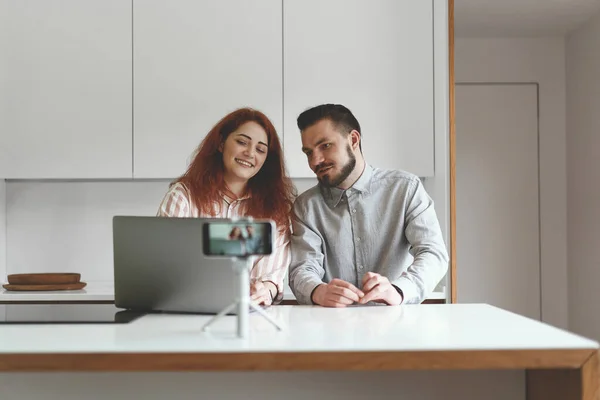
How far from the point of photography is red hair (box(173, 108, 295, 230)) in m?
2.29

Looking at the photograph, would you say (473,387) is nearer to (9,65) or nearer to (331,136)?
(331,136)

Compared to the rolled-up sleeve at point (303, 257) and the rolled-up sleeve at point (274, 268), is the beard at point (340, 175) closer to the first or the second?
the rolled-up sleeve at point (303, 257)

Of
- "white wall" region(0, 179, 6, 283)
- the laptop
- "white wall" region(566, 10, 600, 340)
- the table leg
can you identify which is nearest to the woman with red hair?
the laptop

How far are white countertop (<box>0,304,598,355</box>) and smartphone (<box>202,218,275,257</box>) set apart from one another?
0.16 m

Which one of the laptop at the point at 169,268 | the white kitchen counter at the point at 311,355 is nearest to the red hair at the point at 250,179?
the laptop at the point at 169,268

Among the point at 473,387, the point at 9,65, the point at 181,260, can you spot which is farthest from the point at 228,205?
the point at 9,65

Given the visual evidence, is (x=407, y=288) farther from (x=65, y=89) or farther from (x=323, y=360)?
(x=65, y=89)

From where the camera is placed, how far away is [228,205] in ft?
7.56

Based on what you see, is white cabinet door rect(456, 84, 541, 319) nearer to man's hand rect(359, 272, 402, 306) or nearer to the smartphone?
man's hand rect(359, 272, 402, 306)

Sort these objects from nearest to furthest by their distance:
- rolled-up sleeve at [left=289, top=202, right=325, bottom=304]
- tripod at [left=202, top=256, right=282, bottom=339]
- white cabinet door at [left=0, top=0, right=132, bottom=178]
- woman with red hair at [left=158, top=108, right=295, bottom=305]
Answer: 1. tripod at [left=202, top=256, right=282, bottom=339]
2. rolled-up sleeve at [left=289, top=202, right=325, bottom=304]
3. woman with red hair at [left=158, top=108, right=295, bottom=305]
4. white cabinet door at [left=0, top=0, right=132, bottom=178]

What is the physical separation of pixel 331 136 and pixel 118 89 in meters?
1.42

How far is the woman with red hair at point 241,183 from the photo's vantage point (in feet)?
7.30

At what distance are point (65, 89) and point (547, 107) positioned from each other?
329 centimetres

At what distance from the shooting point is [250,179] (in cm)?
241
